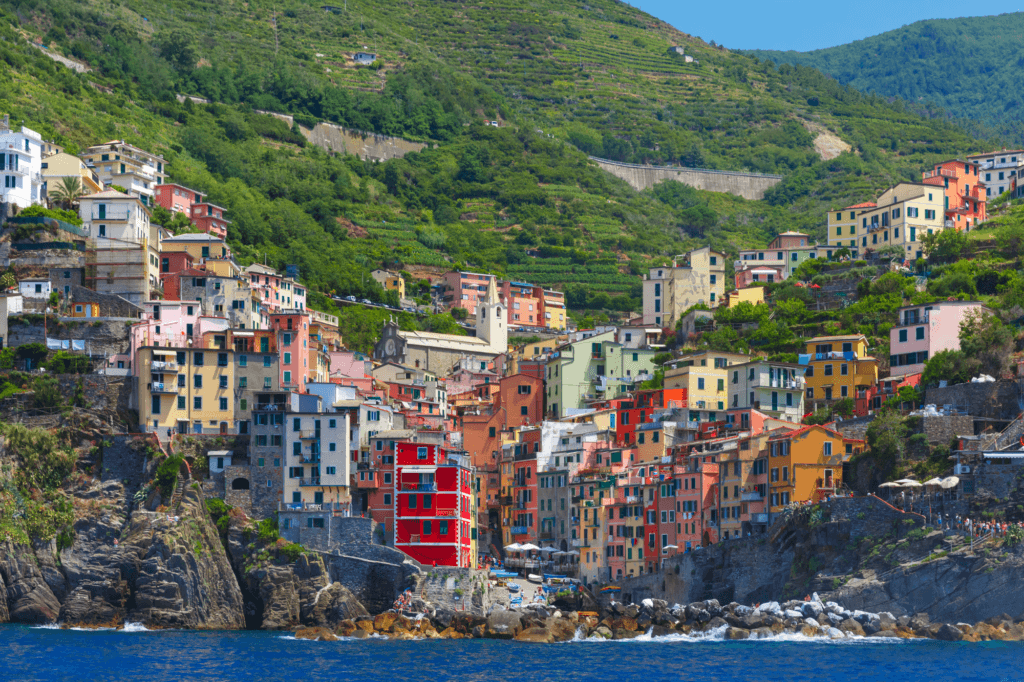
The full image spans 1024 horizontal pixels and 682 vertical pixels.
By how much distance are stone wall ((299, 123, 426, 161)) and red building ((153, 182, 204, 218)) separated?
205ft

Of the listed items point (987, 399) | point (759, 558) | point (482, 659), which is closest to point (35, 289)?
point (482, 659)

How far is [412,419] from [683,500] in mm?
21950

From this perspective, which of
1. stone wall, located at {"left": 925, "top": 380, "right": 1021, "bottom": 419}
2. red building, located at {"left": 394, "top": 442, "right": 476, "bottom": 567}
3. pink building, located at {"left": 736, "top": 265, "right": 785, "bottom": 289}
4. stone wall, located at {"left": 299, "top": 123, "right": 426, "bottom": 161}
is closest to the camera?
stone wall, located at {"left": 925, "top": 380, "right": 1021, "bottom": 419}

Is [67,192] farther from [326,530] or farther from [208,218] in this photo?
[326,530]

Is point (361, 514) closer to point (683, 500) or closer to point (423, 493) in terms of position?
point (423, 493)

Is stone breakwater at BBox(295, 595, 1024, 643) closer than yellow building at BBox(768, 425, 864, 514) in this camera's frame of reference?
Yes

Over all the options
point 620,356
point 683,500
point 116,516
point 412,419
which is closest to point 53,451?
point 116,516

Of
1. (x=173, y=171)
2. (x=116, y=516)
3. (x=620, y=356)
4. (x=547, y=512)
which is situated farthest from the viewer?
(x=173, y=171)

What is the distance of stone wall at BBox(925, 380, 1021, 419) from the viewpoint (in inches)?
3282

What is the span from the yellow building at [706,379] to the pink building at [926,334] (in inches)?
387

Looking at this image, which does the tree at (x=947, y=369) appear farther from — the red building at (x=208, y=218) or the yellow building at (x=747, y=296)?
the red building at (x=208, y=218)

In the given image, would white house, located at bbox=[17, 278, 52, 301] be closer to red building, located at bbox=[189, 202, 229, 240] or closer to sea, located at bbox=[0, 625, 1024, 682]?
sea, located at bbox=[0, 625, 1024, 682]

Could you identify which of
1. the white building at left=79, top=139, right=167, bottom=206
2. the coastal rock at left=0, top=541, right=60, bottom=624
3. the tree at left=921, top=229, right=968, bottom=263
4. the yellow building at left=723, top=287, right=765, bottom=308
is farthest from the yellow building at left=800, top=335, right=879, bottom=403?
the white building at left=79, top=139, right=167, bottom=206

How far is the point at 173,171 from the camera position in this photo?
137875 mm
